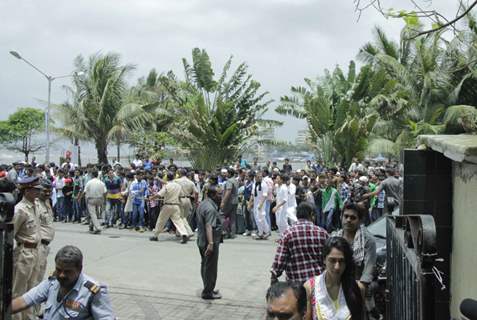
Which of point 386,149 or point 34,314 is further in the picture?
point 386,149

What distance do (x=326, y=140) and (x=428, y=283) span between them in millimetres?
19778

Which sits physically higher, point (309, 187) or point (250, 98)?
point (250, 98)

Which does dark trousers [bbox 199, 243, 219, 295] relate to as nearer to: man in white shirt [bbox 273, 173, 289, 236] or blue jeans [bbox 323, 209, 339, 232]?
man in white shirt [bbox 273, 173, 289, 236]

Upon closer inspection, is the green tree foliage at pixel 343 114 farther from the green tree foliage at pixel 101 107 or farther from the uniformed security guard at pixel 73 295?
the uniformed security guard at pixel 73 295

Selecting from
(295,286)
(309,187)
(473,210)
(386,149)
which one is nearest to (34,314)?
(295,286)

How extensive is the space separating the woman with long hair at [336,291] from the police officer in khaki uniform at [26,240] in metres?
3.66

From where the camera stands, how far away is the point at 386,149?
64.3 ft

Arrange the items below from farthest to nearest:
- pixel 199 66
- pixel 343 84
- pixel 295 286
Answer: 1. pixel 343 84
2. pixel 199 66
3. pixel 295 286

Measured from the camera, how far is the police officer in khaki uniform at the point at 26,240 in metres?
5.75

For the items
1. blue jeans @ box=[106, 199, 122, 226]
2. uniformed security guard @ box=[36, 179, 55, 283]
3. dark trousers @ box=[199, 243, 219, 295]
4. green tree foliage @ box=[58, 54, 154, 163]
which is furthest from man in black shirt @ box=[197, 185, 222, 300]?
green tree foliage @ box=[58, 54, 154, 163]

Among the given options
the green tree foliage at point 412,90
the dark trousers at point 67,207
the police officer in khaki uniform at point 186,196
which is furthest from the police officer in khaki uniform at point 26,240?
the green tree foliage at point 412,90

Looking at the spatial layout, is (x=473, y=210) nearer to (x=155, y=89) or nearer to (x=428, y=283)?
(x=428, y=283)

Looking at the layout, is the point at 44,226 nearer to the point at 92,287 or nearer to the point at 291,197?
the point at 92,287

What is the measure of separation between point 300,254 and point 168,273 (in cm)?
488
